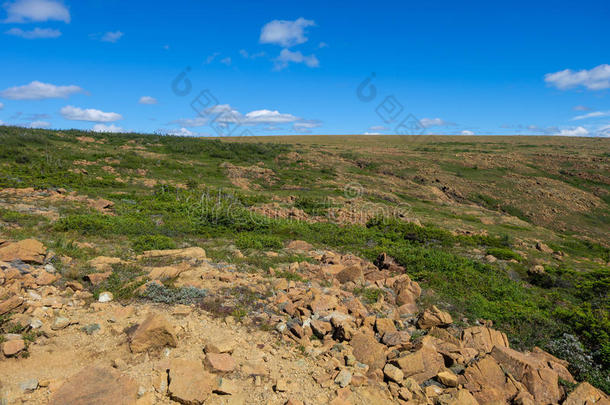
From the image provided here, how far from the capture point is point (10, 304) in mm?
5316

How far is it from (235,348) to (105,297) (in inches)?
114

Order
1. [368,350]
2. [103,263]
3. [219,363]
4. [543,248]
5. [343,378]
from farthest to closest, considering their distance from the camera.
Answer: [543,248]
[103,263]
[368,350]
[343,378]
[219,363]

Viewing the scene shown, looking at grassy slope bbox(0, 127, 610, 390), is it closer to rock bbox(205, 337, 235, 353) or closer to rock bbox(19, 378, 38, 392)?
rock bbox(205, 337, 235, 353)

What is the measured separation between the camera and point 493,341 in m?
6.48

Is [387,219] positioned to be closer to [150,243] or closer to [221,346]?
[150,243]

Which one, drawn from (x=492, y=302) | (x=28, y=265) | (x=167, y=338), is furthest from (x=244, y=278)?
(x=492, y=302)

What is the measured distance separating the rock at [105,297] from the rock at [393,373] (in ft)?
16.7

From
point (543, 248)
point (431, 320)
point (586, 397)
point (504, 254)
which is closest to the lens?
point (586, 397)

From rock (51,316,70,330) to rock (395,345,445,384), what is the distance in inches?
206

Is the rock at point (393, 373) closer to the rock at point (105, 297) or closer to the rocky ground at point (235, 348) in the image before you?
the rocky ground at point (235, 348)

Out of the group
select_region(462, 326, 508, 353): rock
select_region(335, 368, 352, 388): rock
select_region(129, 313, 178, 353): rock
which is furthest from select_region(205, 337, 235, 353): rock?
select_region(462, 326, 508, 353): rock

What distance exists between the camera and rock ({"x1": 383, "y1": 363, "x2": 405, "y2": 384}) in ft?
16.4

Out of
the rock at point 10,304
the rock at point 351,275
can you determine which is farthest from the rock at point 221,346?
the rock at point 351,275

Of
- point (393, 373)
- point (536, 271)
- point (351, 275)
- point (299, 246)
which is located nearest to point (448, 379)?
point (393, 373)
